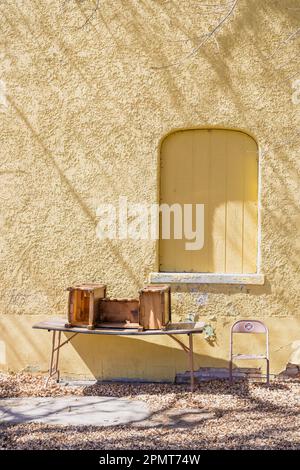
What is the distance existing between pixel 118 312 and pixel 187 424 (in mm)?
1697

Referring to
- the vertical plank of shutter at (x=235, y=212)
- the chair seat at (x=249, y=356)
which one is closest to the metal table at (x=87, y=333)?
the chair seat at (x=249, y=356)

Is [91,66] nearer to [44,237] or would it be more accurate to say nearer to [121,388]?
[44,237]

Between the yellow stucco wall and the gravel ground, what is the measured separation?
0.39 metres

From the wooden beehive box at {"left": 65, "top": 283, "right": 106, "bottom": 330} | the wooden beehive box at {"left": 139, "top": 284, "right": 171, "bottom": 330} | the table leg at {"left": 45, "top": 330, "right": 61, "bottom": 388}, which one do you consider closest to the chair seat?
the wooden beehive box at {"left": 139, "top": 284, "right": 171, "bottom": 330}

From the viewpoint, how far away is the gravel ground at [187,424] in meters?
5.24

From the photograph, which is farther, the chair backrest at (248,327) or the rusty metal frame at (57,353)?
the chair backrest at (248,327)

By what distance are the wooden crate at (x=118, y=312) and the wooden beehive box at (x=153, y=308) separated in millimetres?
173

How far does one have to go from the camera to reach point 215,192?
7.68 m

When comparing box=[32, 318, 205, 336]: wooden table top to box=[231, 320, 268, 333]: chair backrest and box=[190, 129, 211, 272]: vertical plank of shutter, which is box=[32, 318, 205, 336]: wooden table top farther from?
box=[190, 129, 211, 272]: vertical plank of shutter

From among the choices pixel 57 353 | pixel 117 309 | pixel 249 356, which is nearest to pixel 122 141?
pixel 117 309

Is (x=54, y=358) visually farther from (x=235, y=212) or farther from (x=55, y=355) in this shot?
(x=235, y=212)

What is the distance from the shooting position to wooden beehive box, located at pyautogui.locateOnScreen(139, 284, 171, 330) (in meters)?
6.83

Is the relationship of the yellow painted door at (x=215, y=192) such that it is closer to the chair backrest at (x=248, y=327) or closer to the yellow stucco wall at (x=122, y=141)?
the yellow stucco wall at (x=122, y=141)

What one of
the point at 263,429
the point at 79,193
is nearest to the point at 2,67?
the point at 79,193
